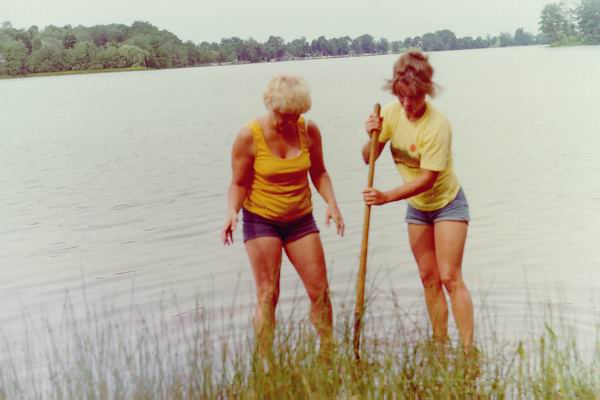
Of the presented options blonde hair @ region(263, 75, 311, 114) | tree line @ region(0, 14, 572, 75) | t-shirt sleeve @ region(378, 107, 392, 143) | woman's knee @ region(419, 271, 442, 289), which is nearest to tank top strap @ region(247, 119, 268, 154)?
blonde hair @ region(263, 75, 311, 114)

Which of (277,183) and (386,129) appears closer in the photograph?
(277,183)

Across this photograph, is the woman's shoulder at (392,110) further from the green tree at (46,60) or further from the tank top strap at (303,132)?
the green tree at (46,60)

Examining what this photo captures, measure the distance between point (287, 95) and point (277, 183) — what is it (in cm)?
56

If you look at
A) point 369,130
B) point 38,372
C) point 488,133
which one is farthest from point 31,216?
point 488,133

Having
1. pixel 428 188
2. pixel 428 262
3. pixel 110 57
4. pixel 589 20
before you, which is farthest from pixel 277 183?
pixel 589 20

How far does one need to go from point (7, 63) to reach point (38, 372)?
216 ft

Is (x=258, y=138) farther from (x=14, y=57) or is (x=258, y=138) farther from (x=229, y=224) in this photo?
(x=14, y=57)

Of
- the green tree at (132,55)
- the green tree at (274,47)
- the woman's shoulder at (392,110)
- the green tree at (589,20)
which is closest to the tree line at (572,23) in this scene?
the green tree at (589,20)

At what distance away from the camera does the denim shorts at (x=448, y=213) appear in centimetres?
518

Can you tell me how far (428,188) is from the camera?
5.01 metres

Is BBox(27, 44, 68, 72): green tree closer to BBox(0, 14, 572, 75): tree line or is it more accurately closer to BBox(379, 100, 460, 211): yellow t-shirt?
BBox(0, 14, 572, 75): tree line

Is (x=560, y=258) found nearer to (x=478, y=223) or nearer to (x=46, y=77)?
(x=478, y=223)

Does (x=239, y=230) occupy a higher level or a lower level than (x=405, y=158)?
lower

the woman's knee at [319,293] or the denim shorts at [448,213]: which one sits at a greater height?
the denim shorts at [448,213]
